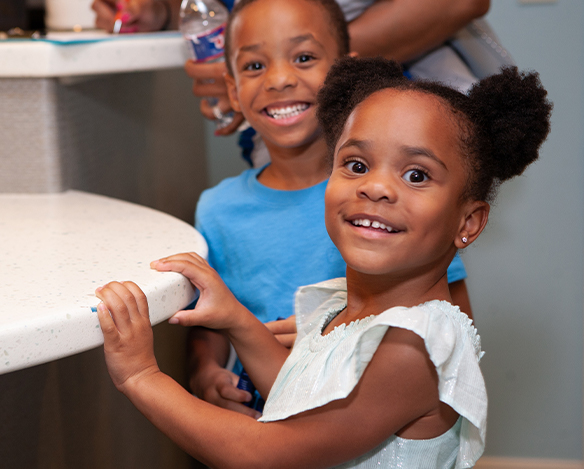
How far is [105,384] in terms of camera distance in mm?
917

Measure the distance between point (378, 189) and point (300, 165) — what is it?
1.40 feet

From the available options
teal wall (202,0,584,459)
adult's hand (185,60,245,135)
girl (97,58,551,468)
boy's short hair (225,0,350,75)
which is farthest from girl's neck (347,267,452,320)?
teal wall (202,0,584,459)

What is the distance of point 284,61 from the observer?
1.01 m

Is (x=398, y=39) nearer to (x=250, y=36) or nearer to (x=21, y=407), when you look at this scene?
(x=250, y=36)

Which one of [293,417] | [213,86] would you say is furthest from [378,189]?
[213,86]

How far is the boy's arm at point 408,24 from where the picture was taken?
1083 millimetres

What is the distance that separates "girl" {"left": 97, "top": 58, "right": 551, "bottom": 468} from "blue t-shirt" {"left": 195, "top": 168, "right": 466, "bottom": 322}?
0.23 meters

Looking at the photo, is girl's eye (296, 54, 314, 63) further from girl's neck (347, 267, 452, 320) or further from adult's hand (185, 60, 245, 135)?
girl's neck (347, 267, 452, 320)

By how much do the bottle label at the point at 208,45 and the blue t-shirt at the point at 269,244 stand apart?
26 cm

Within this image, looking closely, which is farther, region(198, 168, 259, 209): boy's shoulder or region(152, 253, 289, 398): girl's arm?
region(198, 168, 259, 209): boy's shoulder

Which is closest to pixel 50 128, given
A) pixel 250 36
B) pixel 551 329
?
pixel 250 36

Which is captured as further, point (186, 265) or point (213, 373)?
point (213, 373)

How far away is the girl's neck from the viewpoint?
717 mm

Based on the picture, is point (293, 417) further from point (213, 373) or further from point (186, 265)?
point (213, 373)
